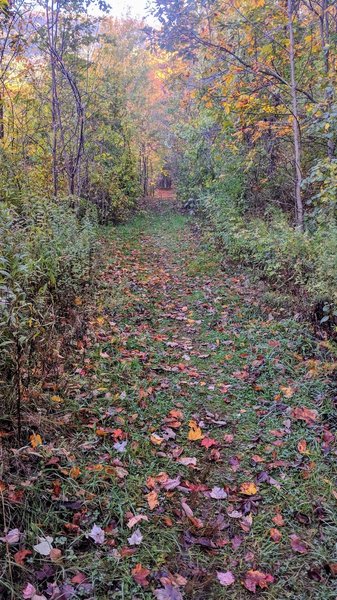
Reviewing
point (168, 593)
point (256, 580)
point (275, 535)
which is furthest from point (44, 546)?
point (275, 535)

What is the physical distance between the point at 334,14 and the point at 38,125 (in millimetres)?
5768

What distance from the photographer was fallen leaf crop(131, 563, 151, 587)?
2121mm

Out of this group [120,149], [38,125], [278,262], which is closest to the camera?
[278,262]

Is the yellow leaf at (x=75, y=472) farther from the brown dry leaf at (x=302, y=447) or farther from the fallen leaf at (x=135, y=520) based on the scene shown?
the brown dry leaf at (x=302, y=447)

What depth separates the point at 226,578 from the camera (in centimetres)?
221

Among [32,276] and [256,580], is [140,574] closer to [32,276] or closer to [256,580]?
[256,580]

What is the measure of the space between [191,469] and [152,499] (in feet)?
1.43

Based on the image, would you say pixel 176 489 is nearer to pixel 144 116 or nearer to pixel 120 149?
pixel 120 149

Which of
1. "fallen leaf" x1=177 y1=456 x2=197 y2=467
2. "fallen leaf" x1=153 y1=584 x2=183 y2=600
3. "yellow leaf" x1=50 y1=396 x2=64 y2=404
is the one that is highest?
"yellow leaf" x1=50 y1=396 x2=64 y2=404

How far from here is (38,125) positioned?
788 centimetres

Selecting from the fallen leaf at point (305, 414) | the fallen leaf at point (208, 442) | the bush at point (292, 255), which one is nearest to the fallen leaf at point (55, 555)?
the fallen leaf at point (208, 442)

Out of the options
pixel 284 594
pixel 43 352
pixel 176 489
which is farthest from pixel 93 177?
pixel 284 594

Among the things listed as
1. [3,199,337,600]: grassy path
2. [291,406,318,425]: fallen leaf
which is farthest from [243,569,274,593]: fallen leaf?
[291,406,318,425]: fallen leaf

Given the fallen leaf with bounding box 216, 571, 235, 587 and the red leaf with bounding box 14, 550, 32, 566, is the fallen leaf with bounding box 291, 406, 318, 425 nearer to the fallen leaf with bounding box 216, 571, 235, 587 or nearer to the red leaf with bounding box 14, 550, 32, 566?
the fallen leaf with bounding box 216, 571, 235, 587
